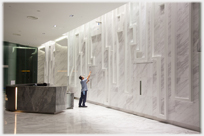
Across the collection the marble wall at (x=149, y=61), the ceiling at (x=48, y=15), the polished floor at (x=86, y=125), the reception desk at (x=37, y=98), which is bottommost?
the polished floor at (x=86, y=125)

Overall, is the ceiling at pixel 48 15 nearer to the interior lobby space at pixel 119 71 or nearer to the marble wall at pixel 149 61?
the interior lobby space at pixel 119 71

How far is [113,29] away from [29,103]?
483cm

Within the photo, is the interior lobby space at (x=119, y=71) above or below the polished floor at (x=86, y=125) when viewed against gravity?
above

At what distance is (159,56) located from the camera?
268 inches

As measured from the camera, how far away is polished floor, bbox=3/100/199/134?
18.4ft

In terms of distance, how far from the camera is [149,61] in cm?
726

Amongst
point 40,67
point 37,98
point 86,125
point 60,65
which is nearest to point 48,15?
point 37,98

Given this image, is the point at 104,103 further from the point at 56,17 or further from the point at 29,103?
the point at 56,17

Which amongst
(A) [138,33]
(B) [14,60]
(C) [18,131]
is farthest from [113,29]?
(B) [14,60]

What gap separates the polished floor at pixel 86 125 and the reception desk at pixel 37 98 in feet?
1.96

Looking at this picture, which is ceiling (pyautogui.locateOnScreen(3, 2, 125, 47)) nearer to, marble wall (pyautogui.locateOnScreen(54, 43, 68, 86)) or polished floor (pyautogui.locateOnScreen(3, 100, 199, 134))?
marble wall (pyautogui.locateOnScreen(54, 43, 68, 86))

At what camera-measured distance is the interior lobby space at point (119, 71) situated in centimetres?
581

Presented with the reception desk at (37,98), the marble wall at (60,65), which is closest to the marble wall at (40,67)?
the marble wall at (60,65)

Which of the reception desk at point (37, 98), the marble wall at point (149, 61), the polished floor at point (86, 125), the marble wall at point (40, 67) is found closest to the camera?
the polished floor at point (86, 125)
